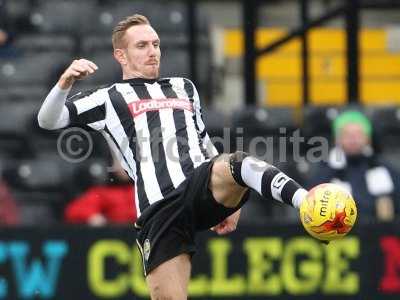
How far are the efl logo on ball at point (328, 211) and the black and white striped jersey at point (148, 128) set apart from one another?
114 centimetres

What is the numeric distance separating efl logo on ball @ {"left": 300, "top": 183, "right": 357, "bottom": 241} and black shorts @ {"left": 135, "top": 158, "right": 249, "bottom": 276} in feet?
2.91

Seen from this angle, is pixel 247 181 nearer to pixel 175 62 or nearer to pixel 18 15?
pixel 175 62

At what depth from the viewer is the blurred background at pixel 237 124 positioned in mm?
10883

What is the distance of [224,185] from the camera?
7.61 metres

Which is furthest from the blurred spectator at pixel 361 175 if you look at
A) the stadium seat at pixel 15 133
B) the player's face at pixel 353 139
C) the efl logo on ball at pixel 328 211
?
the efl logo on ball at pixel 328 211

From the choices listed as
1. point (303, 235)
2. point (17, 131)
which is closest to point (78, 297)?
→ point (303, 235)

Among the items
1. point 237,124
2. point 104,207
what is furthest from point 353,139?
point 104,207

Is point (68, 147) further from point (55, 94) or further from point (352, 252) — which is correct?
point (55, 94)

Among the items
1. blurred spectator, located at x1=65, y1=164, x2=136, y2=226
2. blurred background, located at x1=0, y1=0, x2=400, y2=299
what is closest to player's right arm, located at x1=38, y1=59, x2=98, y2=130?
blurred background, located at x1=0, y1=0, x2=400, y2=299

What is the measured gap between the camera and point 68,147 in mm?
12398

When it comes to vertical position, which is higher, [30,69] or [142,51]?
[142,51]

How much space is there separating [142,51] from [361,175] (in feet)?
12.4

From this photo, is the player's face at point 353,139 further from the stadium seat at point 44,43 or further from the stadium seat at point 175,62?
the stadium seat at point 44,43

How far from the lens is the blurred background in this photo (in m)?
10.9
